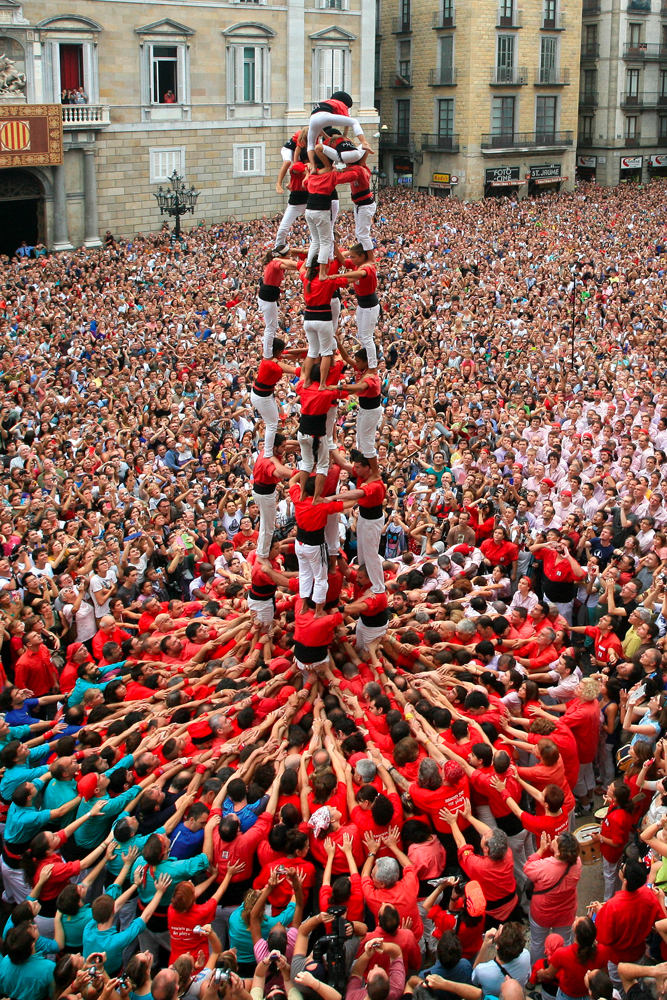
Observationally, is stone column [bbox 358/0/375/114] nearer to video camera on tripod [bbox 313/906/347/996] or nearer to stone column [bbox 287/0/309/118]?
stone column [bbox 287/0/309/118]

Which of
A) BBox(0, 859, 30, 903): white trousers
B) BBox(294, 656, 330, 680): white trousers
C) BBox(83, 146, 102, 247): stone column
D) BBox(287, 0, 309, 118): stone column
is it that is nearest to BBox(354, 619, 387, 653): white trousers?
BBox(294, 656, 330, 680): white trousers

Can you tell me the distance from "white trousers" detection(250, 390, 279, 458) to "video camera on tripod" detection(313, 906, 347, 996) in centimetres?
470

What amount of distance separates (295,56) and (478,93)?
34.7 feet

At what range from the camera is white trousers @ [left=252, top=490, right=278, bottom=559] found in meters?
9.52

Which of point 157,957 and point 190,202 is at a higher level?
point 190,202

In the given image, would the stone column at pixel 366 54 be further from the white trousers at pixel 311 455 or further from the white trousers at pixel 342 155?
the white trousers at pixel 311 455

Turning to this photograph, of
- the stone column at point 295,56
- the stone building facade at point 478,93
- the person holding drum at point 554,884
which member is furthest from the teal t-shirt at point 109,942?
the stone building facade at point 478,93

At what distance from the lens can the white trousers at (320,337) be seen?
8.52 meters

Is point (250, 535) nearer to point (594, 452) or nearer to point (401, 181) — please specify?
point (594, 452)

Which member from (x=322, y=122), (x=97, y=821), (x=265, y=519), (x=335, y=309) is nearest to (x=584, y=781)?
(x=265, y=519)

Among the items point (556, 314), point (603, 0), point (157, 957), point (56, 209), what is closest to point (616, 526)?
point (157, 957)

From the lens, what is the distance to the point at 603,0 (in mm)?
49500

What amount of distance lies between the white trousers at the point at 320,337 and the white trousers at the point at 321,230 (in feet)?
1.70

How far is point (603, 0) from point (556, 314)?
3572 cm
